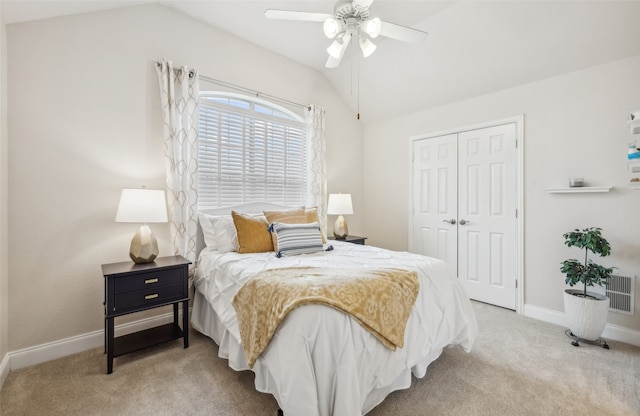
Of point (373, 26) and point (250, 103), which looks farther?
point (250, 103)

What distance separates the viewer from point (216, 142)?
9.93 feet

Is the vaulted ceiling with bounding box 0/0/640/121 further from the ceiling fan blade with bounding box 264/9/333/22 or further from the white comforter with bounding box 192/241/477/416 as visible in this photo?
the white comforter with bounding box 192/241/477/416

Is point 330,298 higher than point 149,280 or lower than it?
higher

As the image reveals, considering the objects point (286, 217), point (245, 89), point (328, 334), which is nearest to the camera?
point (328, 334)

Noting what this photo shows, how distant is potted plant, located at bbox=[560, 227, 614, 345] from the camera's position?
2.33 meters

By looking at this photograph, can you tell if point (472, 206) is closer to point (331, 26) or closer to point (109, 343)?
point (331, 26)

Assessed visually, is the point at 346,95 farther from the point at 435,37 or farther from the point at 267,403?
the point at 267,403

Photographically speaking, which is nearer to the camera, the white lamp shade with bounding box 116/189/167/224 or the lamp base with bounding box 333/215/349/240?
the white lamp shade with bounding box 116/189/167/224

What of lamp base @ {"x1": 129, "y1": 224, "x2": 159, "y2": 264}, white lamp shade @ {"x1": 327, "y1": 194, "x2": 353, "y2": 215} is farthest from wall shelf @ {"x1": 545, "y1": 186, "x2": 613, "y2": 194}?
lamp base @ {"x1": 129, "y1": 224, "x2": 159, "y2": 264}

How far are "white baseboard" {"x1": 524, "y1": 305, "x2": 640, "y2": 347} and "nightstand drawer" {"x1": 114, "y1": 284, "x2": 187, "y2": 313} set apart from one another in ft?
11.5

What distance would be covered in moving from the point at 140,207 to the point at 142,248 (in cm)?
34

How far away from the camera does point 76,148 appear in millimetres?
2240

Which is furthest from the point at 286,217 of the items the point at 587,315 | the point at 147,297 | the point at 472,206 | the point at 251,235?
the point at 587,315

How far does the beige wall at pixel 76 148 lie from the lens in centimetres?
205
